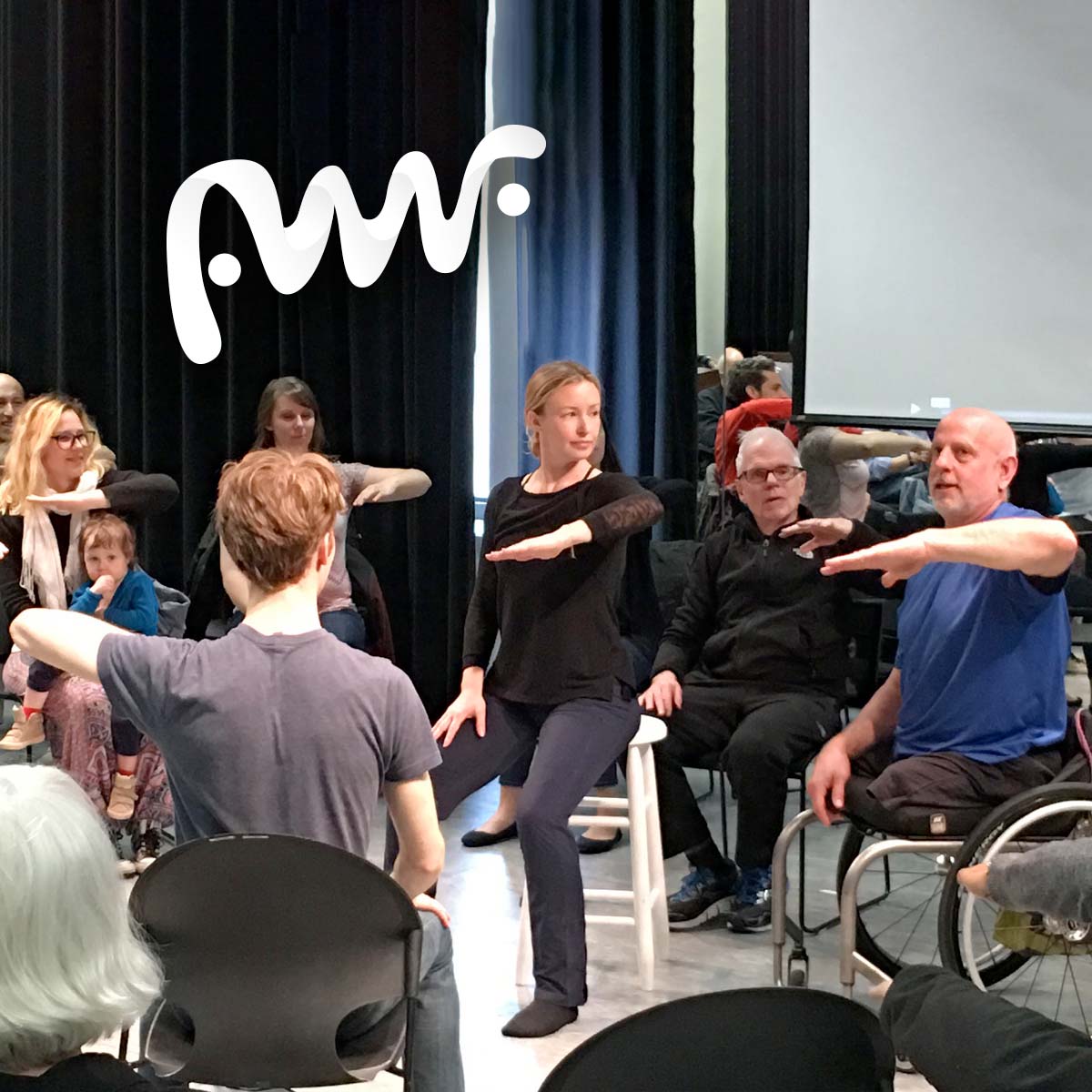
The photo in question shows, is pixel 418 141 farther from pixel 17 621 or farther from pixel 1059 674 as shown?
pixel 17 621

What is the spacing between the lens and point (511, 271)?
482 cm

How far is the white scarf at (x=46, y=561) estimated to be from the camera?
416cm

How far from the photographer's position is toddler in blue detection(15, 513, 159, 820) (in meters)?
3.94

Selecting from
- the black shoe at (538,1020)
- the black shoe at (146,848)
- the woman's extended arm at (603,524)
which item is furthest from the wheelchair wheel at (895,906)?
the black shoe at (146,848)

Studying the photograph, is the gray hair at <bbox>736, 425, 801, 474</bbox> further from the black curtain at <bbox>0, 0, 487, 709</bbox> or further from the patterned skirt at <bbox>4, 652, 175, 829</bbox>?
the patterned skirt at <bbox>4, 652, 175, 829</bbox>

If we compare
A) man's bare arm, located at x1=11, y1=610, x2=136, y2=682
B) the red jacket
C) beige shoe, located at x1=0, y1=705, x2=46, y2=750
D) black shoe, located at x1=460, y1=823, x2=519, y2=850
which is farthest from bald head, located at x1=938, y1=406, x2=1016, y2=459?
beige shoe, located at x1=0, y1=705, x2=46, y2=750

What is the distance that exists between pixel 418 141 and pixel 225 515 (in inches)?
119

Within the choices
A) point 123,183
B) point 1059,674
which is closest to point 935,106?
point 1059,674

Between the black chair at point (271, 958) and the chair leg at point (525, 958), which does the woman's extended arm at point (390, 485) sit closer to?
the chair leg at point (525, 958)

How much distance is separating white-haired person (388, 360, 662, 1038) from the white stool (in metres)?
0.08

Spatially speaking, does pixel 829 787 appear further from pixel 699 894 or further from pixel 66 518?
pixel 66 518

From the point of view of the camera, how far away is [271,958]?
1970 mm


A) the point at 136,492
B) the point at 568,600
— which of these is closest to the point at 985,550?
the point at 568,600

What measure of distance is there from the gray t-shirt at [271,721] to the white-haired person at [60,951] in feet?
2.26
